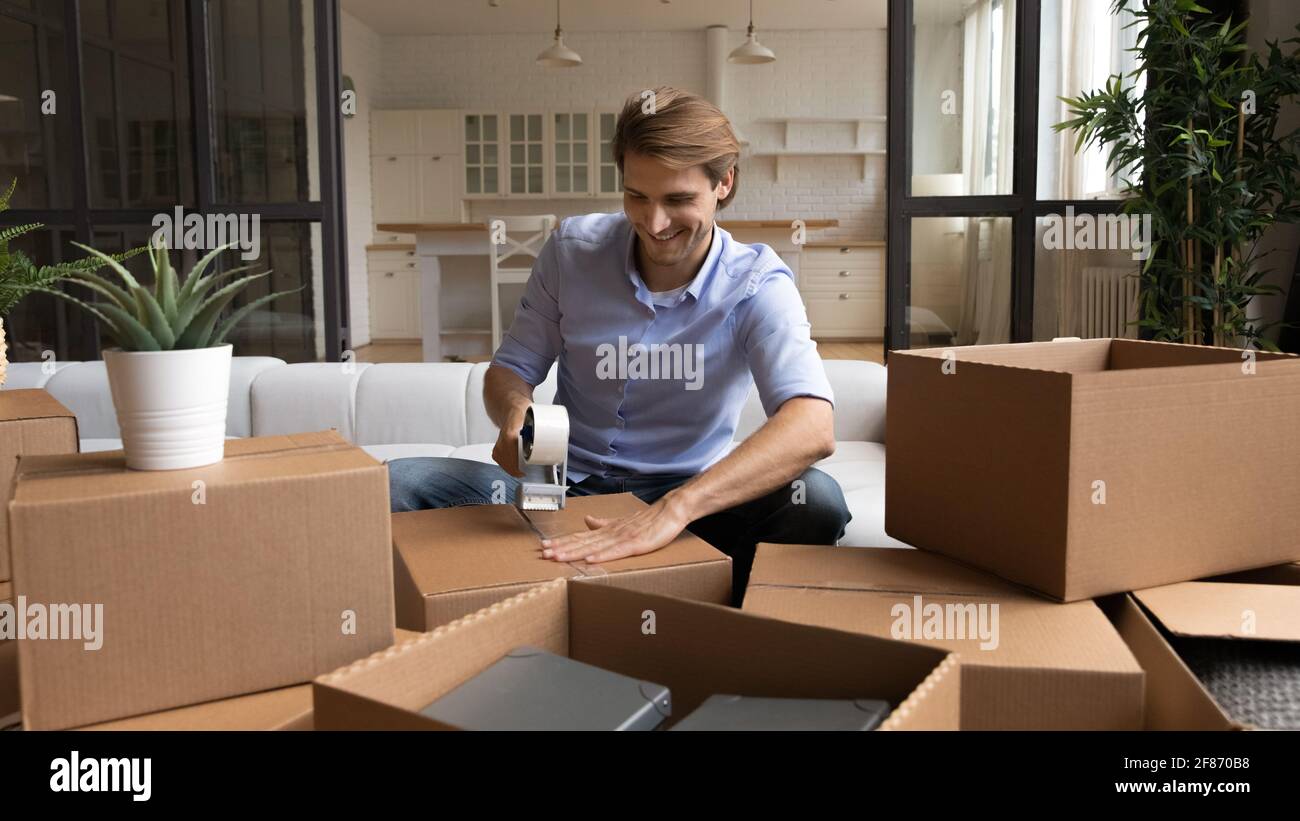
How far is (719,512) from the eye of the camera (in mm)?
1598

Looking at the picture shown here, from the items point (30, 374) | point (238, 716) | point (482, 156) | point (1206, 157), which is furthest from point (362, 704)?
point (482, 156)

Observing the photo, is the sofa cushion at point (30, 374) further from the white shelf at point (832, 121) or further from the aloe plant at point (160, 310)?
the white shelf at point (832, 121)

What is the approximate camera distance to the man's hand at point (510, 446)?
1.54 m

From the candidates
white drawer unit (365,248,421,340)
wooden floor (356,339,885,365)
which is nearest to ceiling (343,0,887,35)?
white drawer unit (365,248,421,340)

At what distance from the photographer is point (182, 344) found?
2.92 ft

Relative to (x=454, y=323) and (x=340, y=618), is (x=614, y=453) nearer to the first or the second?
(x=340, y=618)

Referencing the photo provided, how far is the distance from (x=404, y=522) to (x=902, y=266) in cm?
297

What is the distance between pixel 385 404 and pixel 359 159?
658cm

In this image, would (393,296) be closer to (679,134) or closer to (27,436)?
(679,134)

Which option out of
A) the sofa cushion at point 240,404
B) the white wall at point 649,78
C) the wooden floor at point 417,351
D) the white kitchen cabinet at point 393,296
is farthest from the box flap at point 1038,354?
the white wall at point 649,78

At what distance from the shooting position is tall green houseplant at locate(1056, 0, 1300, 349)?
11.1ft

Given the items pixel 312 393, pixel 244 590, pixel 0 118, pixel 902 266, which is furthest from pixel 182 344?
pixel 0 118

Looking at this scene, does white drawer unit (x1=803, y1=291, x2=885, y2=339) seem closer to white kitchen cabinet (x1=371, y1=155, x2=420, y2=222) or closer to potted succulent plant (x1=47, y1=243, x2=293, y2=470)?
white kitchen cabinet (x1=371, y1=155, x2=420, y2=222)

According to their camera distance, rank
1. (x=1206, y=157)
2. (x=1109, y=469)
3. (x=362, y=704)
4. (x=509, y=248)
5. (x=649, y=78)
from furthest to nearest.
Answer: (x=649, y=78), (x=509, y=248), (x=1206, y=157), (x=1109, y=469), (x=362, y=704)
